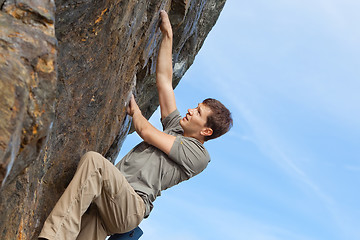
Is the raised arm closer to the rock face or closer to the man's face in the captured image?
the rock face

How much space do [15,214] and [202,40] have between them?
800 cm

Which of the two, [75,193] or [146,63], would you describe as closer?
[75,193]

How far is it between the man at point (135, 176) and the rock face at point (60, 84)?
1.51ft

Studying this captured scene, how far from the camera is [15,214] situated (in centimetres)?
536

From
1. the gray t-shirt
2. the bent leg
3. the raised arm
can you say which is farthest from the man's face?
the bent leg

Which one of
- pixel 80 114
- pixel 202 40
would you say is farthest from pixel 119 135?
pixel 202 40

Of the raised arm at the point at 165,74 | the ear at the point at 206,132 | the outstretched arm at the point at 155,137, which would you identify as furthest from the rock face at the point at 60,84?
the ear at the point at 206,132

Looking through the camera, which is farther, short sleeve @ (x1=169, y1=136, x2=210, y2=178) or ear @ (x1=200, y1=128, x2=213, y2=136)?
ear @ (x1=200, y1=128, x2=213, y2=136)

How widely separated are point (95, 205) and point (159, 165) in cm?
93

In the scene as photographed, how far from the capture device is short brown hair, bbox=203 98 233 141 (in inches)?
270

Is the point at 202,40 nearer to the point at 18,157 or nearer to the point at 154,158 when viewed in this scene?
the point at 154,158

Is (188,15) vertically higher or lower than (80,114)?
higher

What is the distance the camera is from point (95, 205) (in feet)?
21.1

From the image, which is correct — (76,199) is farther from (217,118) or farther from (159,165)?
(217,118)
